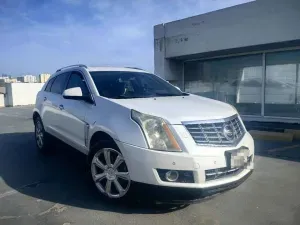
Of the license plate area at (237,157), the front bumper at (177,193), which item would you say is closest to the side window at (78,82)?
the front bumper at (177,193)

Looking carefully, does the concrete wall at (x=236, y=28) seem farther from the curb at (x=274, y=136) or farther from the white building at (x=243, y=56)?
the curb at (x=274, y=136)

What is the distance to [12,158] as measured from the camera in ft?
18.3

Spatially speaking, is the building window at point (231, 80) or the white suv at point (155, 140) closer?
the white suv at point (155, 140)

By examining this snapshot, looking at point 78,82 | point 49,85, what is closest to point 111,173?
point 78,82

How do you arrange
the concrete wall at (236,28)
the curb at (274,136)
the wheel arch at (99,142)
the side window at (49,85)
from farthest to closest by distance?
the concrete wall at (236,28) → the curb at (274,136) → the side window at (49,85) → the wheel arch at (99,142)

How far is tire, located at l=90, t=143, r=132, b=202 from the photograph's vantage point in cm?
310

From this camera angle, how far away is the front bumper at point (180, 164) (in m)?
2.73

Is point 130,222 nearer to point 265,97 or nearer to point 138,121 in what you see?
point 138,121

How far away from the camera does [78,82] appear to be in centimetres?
438

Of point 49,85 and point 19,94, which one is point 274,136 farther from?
point 19,94

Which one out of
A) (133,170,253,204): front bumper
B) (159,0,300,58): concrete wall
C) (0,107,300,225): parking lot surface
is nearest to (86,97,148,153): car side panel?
(133,170,253,204): front bumper

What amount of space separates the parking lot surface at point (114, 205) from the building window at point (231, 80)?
5334mm

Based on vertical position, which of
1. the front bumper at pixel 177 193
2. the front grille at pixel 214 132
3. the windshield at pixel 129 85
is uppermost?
the windshield at pixel 129 85


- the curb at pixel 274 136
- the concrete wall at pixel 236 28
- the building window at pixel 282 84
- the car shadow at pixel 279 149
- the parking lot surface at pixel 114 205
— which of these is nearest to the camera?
the parking lot surface at pixel 114 205
